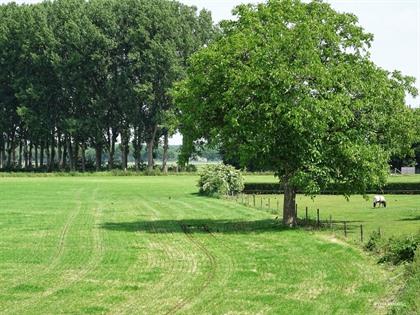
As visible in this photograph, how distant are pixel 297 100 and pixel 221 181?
34710mm

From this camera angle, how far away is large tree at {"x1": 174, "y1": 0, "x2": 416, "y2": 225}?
3422 cm

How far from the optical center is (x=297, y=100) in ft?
113

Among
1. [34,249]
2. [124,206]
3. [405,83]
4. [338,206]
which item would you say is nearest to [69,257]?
[34,249]

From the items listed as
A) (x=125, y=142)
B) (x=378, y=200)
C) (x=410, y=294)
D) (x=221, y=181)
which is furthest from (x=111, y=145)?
(x=410, y=294)

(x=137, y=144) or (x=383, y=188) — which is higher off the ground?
(x=137, y=144)

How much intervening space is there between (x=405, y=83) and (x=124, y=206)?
24622mm

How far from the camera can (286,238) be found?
32312 mm

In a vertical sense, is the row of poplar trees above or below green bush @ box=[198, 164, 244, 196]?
above

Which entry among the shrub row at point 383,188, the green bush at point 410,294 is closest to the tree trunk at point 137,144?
the shrub row at point 383,188

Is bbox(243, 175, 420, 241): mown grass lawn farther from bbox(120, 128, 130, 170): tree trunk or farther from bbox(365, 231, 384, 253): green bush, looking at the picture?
bbox(120, 128, 130, 170): tree trunk

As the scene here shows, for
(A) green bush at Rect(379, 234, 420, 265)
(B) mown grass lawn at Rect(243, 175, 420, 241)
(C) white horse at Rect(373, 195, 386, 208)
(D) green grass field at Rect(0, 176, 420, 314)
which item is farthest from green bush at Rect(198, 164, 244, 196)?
(A) green bush at Rect(379, 234, 420, 265)

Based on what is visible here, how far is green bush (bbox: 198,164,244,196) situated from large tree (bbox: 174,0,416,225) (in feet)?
99.5

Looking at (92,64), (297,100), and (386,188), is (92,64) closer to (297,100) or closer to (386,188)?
(386,188)

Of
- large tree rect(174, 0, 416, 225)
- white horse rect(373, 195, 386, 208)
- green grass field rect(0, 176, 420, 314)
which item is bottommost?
green grass field rect(0, 176, 420, 314)
